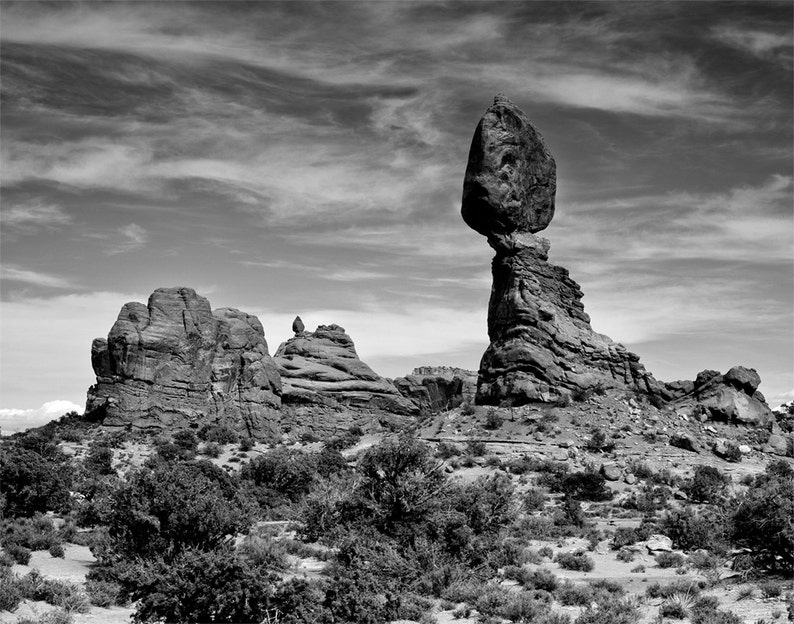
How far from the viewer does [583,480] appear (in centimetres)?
4403

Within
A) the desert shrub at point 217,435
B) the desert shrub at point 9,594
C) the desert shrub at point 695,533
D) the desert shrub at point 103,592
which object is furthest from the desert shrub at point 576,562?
the desert shrub at point 217,435

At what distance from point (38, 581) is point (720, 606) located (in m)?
17.5

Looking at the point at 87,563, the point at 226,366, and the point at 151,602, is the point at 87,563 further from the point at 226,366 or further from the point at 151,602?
the point at 226,366

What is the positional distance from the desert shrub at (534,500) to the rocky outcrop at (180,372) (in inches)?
1338

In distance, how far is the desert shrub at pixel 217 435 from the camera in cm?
6562

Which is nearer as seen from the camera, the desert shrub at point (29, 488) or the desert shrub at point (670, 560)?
the desert shrub at point (670, 560)

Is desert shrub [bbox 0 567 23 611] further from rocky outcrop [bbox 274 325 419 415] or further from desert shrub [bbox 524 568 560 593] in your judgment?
rocky outcrop [bbox 274 325 419 415]

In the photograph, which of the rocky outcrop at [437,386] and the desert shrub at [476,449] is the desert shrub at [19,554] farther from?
the rocky outcrop at [437,386]

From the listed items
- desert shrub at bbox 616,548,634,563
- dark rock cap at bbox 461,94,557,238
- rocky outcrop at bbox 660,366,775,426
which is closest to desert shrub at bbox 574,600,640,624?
desert shrub at bbox 616,548,634,563

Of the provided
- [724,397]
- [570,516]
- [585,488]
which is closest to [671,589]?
[570,516]

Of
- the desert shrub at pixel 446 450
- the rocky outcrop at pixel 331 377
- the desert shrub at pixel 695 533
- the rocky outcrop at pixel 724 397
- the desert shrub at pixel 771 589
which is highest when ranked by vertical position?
the rocky outcrop at pixel 331 377

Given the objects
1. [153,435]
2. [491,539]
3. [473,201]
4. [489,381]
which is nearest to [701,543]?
[491,539]

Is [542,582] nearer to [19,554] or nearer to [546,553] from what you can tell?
[546,553]

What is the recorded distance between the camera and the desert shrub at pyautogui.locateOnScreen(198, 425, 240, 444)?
6562cm
